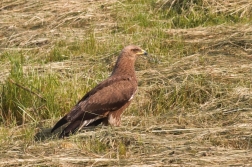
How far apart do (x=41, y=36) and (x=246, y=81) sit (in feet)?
13.3

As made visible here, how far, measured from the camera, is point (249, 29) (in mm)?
9539

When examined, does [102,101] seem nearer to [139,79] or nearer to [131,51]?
[131,51]

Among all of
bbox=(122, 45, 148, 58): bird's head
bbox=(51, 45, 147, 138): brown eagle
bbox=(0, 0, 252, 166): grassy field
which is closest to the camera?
Result: bbox=(0, 0, 252, 166): grassy field

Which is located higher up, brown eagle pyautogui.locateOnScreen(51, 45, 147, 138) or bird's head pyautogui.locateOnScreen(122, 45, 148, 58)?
bird's head pyautogui.locateOnScreen(122, 45, 148, 58)

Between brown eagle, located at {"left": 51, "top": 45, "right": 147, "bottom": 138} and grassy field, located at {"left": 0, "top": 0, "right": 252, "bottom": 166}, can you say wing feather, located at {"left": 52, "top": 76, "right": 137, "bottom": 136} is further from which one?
grassy field, located at {"left": 0, "top": 0, "right": 252, "bottom": 166}

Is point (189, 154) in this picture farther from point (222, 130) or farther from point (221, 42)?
point (221, 42)

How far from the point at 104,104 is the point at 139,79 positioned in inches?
59.9

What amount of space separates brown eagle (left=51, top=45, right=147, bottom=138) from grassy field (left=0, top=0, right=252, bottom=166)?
0.62ft

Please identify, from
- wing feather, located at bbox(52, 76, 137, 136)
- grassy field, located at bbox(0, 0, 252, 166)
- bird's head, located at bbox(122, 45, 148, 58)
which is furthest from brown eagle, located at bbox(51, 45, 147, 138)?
bird's head, located at bbox(122, 45, 148, 58)

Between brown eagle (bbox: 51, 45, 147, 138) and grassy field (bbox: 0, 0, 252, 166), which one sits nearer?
grassy field (bbox: 0, 0, 252, 166)

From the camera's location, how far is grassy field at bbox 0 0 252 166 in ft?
19.4

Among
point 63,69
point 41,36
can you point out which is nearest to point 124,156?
point 63,69

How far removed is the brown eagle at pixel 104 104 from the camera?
664 cm

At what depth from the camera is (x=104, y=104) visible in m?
6.90
